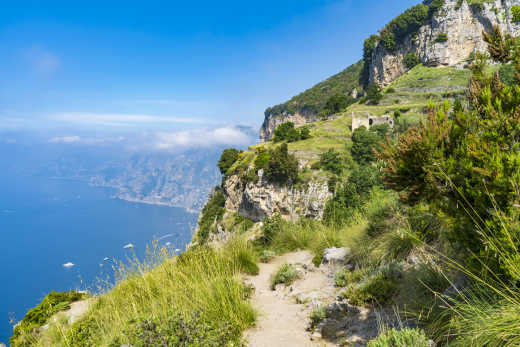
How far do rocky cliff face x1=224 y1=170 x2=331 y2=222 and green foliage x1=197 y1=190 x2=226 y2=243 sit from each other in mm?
2201

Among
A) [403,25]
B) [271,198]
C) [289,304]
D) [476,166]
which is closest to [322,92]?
[403,25]

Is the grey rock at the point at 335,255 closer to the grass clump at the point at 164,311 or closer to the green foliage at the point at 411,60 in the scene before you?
the grass clump at the point at 164,311

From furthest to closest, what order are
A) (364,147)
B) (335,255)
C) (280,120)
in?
1. (280,120)
2. (364,147)
3. (335,255)

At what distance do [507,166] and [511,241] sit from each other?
55 cm

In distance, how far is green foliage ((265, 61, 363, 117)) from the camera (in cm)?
9644

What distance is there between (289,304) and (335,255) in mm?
1983

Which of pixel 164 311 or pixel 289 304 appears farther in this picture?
pixel 289 304

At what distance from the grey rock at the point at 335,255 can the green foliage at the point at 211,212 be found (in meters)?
29.9

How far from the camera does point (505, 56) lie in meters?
2.58

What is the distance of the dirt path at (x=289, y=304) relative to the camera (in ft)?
12.3

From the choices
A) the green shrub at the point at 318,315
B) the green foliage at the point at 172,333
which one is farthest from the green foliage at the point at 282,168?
the green foliage at the point at 172,333

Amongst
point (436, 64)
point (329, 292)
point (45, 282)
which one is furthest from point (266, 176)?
point (45, 282)

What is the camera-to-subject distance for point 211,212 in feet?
133

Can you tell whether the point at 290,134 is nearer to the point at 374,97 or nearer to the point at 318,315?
the point at 374,97
